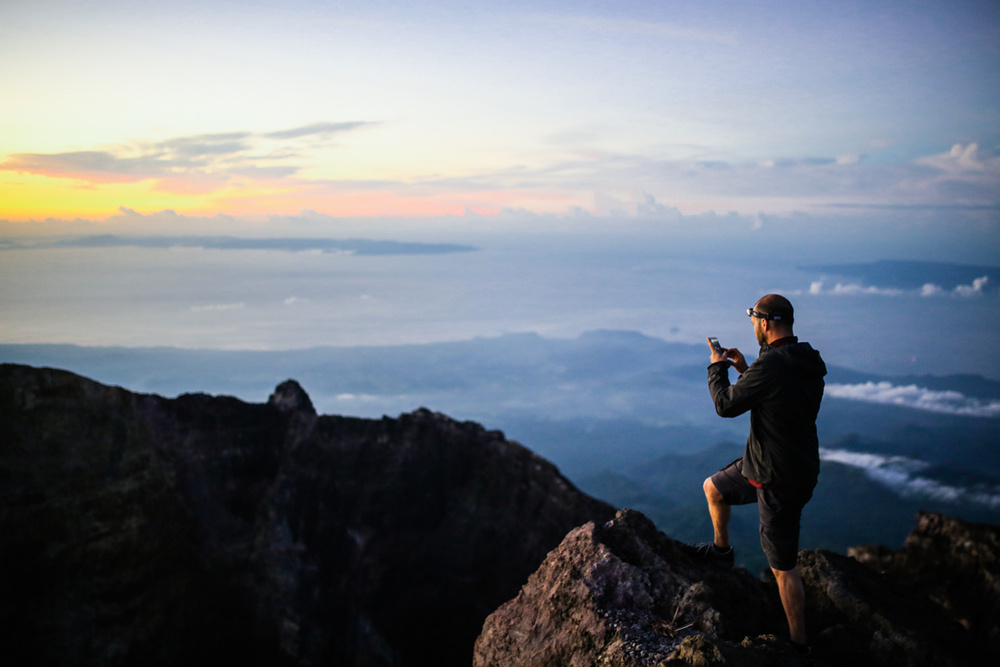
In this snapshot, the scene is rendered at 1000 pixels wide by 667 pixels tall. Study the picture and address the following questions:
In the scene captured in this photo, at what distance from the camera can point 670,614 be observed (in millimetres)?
7531

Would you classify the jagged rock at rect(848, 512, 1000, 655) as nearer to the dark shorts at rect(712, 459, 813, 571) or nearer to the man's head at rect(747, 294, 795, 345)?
the dark shorts at rect(712, 459, 813, 571)

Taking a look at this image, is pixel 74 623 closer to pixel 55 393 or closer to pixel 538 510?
pixel 55 393

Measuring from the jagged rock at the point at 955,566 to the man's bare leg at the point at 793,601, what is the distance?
15.5 metres

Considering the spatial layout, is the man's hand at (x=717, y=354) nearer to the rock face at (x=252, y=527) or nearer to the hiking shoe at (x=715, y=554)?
the hiking shoe at (x=715, y=554)

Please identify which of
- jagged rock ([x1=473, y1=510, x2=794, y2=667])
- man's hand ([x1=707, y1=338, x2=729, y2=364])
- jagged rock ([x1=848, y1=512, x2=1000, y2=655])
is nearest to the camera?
jagged rock ([x1=473, y1=510, x2=794, y2=667])

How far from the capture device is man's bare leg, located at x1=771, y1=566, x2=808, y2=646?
7.20 metres

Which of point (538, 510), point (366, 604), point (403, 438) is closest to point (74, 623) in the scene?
point (366, 604)

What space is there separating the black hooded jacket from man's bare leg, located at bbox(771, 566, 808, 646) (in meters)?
1.28

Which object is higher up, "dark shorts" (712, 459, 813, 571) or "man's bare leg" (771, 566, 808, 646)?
"dark shorts" (712, 459, 813, 571)

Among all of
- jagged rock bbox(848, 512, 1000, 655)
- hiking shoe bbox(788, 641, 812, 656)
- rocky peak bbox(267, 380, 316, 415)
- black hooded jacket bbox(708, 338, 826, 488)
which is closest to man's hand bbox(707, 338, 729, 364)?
black hooded jacket bbox(708, 338, 826, 488)

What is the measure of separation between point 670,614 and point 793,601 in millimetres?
1499

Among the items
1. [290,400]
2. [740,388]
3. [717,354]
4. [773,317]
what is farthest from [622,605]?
[290,400]

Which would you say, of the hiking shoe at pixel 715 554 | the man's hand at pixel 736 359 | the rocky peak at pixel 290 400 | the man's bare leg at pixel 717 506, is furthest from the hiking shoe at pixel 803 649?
the rocky peak at pixel 290 400

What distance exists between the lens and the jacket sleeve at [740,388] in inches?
258
